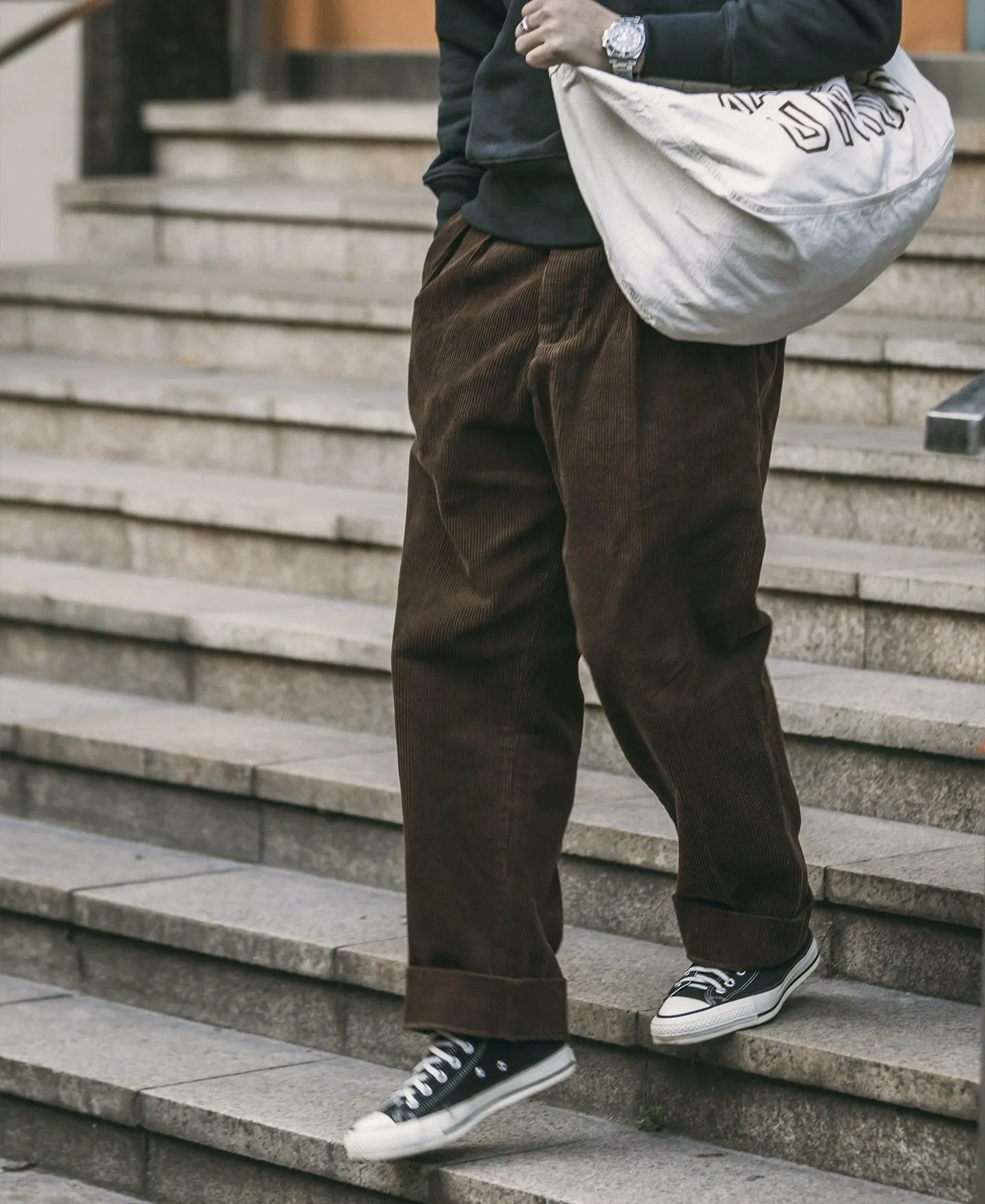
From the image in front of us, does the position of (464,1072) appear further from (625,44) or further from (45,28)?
(45,28)

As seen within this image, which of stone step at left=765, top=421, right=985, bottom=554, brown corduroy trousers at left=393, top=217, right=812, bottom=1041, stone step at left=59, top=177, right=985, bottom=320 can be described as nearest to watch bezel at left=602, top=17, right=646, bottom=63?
brown corduroy trousers at left=393, top=217, right=812, bottom=1041

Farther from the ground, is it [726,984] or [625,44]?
[625,44]

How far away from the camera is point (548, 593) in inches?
112

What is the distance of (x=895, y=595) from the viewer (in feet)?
12.4

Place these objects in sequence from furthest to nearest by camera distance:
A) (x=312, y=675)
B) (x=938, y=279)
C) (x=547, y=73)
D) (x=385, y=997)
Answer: (x=938, y=279) < (x=312, y=675) < (x=385, y=997) < (x=547, y=73)

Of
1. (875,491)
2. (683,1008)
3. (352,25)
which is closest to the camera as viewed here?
(683,1008)

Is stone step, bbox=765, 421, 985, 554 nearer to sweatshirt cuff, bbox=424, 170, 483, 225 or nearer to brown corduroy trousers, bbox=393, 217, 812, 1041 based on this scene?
brown corduroy trousers, bbox=393, 217, 812, 1041

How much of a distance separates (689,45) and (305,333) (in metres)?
2.89

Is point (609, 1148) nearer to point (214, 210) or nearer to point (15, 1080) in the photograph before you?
point (15, 1080)

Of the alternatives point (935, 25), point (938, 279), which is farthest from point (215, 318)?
point (935, 25)

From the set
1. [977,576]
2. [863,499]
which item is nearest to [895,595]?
[977,576]

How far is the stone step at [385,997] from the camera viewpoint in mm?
2920

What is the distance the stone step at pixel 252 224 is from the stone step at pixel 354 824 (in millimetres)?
1647

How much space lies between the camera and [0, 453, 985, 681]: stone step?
3.79m
